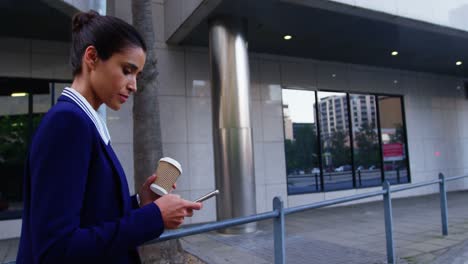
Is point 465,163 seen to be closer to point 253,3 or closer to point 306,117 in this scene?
point 306,117

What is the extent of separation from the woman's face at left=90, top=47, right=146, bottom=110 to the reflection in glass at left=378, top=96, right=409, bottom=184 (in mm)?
13076

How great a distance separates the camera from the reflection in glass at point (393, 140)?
13.3 metres

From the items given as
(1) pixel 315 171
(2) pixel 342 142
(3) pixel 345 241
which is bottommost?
(3) pixel 345 241

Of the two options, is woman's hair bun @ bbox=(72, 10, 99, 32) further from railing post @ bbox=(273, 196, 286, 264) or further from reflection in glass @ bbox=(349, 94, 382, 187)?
reflection in glass @ bbox=(349, 94, 382, 187)

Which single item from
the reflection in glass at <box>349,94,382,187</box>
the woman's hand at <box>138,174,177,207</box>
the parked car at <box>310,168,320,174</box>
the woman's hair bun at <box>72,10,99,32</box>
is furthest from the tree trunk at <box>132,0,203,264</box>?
the reflection in glass at <box>349,94,382,187</box>

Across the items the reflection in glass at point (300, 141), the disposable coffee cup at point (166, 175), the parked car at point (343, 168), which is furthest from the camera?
the parked car at point (343, 168)

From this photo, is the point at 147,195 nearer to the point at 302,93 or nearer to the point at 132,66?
the point at 132,66

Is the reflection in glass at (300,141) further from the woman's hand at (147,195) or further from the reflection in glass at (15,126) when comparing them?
the woman's hand at (147,195)

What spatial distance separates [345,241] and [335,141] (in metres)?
5.67

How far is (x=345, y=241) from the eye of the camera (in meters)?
6.96

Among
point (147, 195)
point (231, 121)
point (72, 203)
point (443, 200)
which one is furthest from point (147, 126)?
point (443, 200)

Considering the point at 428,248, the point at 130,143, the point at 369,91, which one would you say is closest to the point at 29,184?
the point at 428,248

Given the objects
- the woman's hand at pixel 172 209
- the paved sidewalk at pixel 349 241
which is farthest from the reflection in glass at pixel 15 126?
the woman's hand at pixel 172 209

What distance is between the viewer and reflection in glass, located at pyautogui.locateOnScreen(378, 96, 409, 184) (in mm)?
13273
